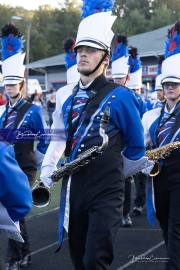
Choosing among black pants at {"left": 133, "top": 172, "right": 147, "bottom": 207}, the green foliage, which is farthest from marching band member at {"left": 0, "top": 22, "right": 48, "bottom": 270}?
the green foliage

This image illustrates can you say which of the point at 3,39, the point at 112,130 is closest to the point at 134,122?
the point at 112,130

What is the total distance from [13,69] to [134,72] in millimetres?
4050

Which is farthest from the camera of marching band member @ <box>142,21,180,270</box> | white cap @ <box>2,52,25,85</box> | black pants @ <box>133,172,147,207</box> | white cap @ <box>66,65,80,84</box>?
black pants @ <box>133,172,147,207</box>

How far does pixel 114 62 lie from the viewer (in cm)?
821

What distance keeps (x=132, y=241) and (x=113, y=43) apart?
2.95 metres

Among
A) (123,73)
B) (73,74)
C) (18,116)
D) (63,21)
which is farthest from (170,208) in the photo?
(63,21)

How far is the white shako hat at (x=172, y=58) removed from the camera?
530 cm

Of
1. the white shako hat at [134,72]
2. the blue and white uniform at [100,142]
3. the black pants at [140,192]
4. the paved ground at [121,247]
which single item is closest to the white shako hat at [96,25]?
the blue and white uniform at [100,142]

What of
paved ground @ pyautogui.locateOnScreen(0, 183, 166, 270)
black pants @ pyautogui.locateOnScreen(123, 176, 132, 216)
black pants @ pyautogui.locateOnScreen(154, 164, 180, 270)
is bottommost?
paved ground @ pyautogui.locateOnScreen(0, 183, 166, 270)

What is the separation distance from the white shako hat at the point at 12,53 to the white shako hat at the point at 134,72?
3.27 meters

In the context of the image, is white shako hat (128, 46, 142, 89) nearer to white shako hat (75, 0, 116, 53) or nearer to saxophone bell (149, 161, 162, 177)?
saxophone bell (149, 161, 162, 177)

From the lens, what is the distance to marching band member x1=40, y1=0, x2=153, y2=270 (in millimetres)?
3795

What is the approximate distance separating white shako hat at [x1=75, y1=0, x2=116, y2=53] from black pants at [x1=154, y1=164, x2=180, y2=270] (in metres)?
1.33

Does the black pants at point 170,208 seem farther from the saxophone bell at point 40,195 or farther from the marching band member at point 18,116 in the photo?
the marching band member at point 18,116
